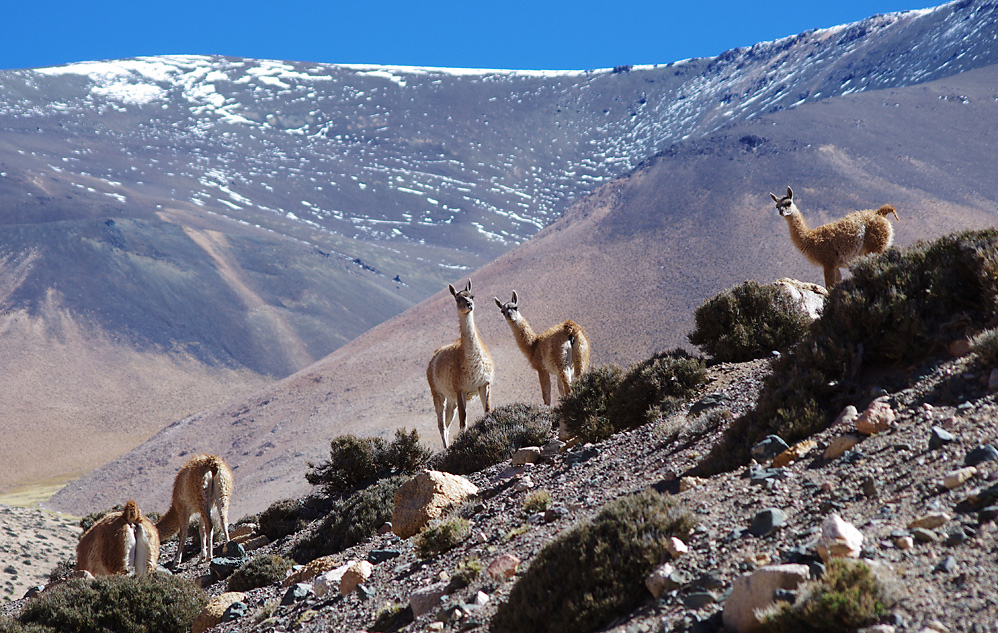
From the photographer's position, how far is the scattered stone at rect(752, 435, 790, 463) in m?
6.75

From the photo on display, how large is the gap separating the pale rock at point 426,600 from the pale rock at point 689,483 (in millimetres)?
2016

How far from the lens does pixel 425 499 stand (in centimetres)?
945

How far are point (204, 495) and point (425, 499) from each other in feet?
19.4

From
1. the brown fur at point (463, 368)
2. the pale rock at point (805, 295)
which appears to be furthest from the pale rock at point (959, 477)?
the brown fur at point (463, 368)

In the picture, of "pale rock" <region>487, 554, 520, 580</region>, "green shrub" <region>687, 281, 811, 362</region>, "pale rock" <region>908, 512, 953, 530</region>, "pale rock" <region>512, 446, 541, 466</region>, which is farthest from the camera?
"green shrub" <region>687, 281, 811, 362</region>

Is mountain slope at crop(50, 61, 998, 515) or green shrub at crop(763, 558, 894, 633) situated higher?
mountain slope at crop(50, 61, 998, 515)

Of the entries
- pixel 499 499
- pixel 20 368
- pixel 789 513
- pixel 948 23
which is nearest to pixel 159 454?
pixel 20 368

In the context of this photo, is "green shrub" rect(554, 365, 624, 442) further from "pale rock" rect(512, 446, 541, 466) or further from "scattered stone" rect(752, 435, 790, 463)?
"scattered stone" rect(752, 435, 790, 463)

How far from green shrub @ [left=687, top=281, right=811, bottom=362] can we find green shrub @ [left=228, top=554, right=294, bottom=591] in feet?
21.3

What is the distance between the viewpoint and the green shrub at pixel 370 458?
45.0ft

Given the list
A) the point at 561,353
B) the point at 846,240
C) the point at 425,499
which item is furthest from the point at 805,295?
the point at 425,499

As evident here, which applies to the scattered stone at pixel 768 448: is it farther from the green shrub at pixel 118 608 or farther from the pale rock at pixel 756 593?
the green shrub at pixel 118 608

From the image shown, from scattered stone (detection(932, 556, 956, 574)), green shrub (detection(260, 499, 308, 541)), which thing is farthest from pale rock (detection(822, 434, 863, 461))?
green shrub (detection(260, 499, 308, 541))

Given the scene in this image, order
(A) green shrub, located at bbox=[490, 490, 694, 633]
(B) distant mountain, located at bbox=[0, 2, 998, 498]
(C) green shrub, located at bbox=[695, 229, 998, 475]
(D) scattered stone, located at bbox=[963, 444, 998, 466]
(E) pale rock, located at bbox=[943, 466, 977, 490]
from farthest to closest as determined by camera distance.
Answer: (B) distant mountain, located at bbox=[0, 2, 998, 498] → (C) green shrub, located at bbox=[695, 229, 998, 475] → (A) green shrub, located at bbox=[490, 490, 694, 633] → (D) scattered stone, located at bbox=[963, 444, 998, 466] → (E) pale rock, located at bbox=[943, 466, 977, 490]
